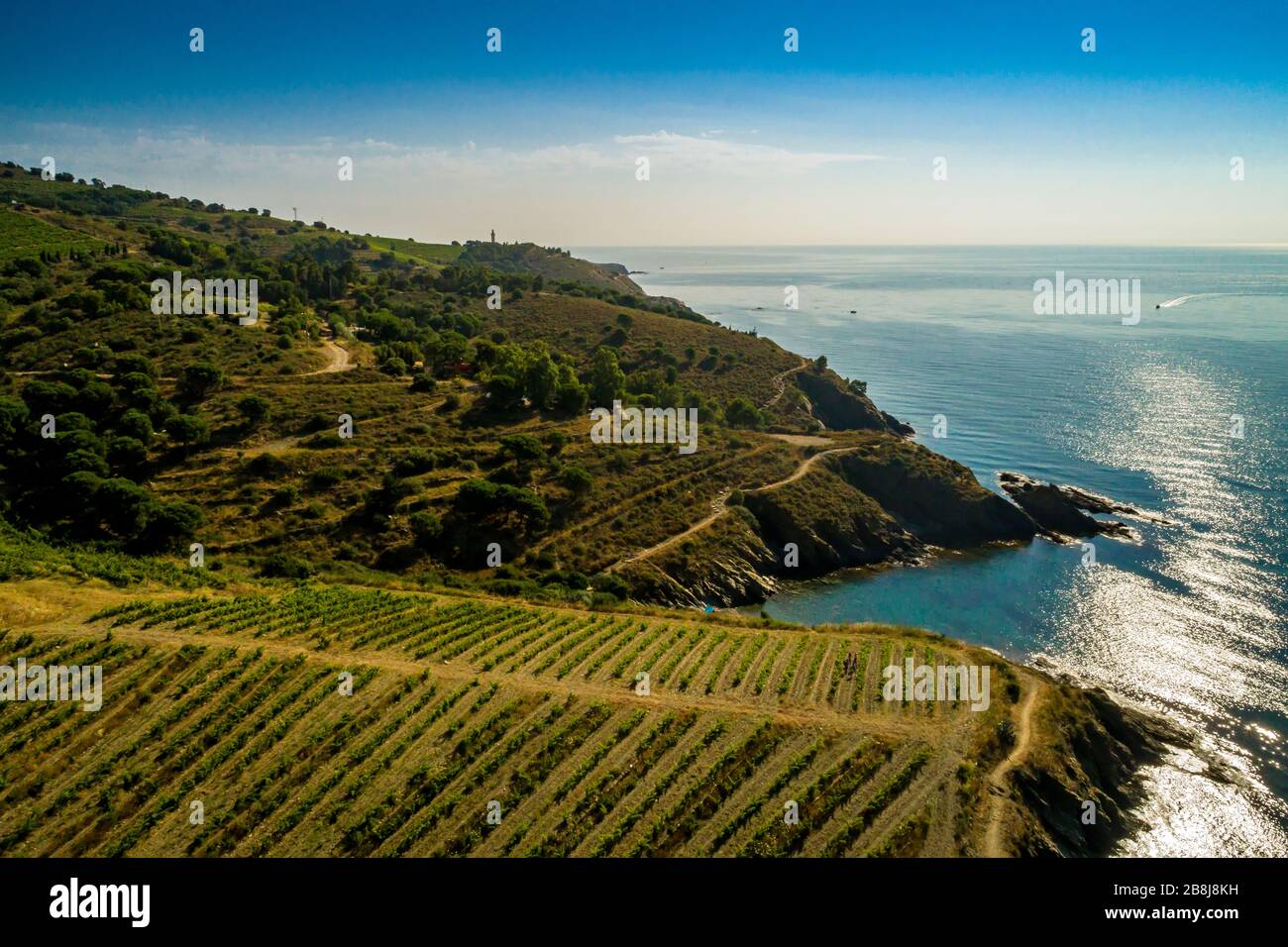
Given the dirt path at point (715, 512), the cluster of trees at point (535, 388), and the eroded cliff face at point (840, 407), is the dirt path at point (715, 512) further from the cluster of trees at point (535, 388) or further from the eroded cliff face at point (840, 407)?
the eroded cliff face at point (840, 407)

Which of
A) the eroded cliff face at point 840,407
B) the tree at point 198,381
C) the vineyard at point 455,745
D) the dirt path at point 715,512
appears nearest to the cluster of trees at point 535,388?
the dirt path at point 715,512

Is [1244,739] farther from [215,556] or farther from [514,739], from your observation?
[215,556]

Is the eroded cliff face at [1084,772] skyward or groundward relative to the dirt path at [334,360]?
groundward

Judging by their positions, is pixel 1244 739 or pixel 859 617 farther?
pixel 859 617

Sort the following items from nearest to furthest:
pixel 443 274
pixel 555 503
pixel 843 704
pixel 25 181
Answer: pixel 843 704 < pixel 555 503 < pixel 443 274 < pixel 25 181

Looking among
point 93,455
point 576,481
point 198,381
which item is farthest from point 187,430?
point 576,481

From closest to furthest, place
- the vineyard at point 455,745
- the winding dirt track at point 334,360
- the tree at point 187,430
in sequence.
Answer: the vineyard at point 455,745 → the tree at point 187,430 → the winding dirt track at point 334,360
